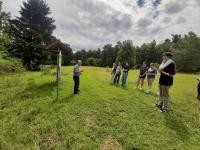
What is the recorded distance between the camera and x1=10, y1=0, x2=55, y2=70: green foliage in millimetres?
34375

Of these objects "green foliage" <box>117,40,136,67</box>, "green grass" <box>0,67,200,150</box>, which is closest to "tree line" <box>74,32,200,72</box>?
"green foliage" <box>117,40,136,67</box>

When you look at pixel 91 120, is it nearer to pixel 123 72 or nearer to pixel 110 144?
pixel 110 144

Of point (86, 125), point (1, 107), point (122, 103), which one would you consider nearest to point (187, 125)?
point (122, 103)

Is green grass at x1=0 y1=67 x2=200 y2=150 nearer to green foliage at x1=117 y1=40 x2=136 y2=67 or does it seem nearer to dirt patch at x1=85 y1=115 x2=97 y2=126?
dirt patch at x1=85 y1=115 x2=97 y2=126

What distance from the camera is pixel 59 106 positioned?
33.5 ft

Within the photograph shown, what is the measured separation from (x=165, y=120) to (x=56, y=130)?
444 centimetres

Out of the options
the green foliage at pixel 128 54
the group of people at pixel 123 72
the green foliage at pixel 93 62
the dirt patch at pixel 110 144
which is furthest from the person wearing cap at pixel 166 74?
the green foliage at pixel 93 62

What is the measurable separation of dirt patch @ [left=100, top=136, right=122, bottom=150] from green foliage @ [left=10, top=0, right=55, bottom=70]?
92.3ft

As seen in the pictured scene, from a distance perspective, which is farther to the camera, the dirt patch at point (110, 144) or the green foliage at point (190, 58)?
the green foliage at point (190, 58)

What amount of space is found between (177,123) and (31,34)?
30443mm

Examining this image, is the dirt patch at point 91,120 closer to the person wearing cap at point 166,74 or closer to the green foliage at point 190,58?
the person wearing cap at point 166,74

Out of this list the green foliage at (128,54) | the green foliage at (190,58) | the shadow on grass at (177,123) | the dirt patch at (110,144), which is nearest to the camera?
the dirt patch at (110,144)

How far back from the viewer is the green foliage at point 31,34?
3438cm

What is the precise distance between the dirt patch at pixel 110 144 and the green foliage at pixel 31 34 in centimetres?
2813
